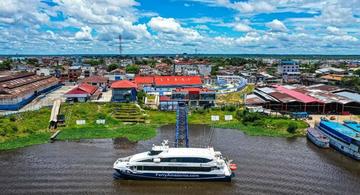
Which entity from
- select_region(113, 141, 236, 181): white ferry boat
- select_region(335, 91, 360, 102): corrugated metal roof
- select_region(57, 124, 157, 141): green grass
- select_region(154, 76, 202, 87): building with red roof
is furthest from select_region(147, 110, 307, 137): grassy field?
select_region(154, 76, 202, 87): building with red roof

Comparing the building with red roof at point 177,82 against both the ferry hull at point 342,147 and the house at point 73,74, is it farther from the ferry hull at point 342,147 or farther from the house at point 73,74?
the ferry hull at point 342,147

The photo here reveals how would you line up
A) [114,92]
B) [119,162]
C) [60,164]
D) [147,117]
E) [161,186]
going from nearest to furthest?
→ [161,186]
[119,162]
[60,164]
[147,117]
[114,92]

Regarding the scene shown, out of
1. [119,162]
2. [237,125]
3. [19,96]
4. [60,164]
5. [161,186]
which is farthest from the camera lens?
[19,96]

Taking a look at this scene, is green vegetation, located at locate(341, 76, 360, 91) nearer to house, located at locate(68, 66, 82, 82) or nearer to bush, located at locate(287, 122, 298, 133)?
bush, located at locate(287, 122, 298, 133)

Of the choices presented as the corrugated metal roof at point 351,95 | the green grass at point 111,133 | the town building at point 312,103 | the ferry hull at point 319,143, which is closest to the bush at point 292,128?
the ferry hull at point 319,143

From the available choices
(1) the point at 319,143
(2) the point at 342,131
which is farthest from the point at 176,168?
(2) the point at 342,131

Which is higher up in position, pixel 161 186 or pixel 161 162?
pixel 161 162

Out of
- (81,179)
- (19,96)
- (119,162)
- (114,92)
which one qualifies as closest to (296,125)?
(119,162)

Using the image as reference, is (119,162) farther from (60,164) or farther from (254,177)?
(254,177)
